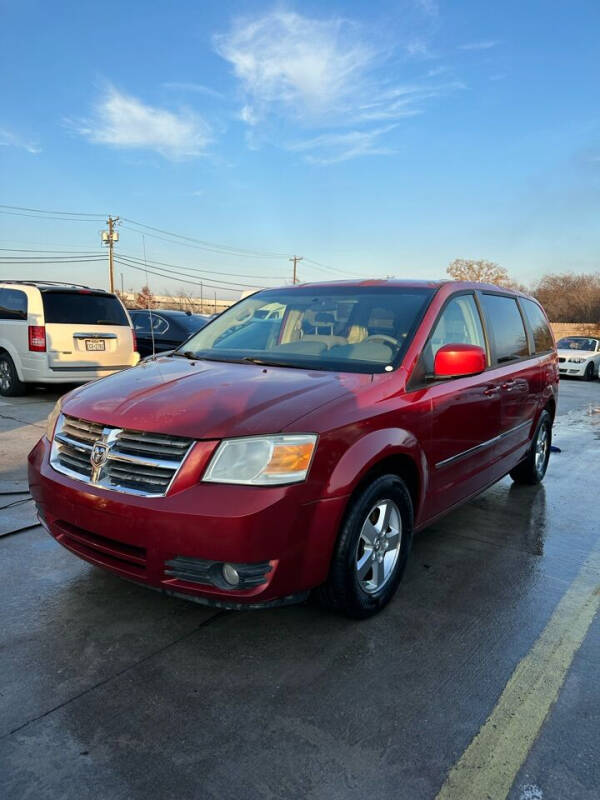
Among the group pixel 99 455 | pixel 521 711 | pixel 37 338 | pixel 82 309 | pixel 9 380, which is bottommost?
pixel 521 711

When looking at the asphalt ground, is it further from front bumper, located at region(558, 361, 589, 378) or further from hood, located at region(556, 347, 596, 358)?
hood, located at region(556, 347, 596, 358)

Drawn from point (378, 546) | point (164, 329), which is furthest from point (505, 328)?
point (164, 329)

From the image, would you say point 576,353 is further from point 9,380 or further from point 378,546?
point 378,546

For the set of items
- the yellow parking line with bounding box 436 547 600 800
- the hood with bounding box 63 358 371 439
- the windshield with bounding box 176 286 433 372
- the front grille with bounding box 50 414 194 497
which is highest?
the windshield with bounding box 176 286 433 372

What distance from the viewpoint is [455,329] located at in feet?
12.1

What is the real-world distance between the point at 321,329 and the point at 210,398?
125cm

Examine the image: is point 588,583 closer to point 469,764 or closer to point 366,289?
point 469,764

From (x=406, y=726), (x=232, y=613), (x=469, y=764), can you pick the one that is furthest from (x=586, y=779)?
(x=232, y=613)

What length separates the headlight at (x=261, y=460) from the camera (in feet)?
7.70

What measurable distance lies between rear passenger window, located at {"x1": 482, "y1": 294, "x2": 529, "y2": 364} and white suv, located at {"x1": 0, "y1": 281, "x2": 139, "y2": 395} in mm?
6213

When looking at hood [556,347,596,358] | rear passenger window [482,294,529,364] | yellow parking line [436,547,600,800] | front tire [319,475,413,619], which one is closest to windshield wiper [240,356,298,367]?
front tire [319,475,413,619]

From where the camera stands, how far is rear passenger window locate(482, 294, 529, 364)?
4.22 meters

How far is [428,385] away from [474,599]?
1.22 m

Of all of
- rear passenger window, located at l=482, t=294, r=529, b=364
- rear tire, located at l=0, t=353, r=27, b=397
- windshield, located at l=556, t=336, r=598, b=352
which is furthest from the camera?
windshield, located at l=556, t=336, r=598, b=352
